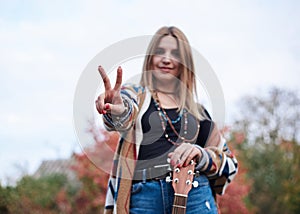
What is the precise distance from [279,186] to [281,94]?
9.70ft

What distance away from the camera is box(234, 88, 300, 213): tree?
37.8 feet

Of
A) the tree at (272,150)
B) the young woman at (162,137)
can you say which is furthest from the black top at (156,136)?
the tree at (272,150)

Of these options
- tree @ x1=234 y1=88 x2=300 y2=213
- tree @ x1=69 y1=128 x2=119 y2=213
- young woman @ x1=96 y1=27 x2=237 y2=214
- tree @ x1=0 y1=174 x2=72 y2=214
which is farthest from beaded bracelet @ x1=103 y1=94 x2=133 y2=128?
A: tree @ x1=234 y1=88 x2=300 y2=213

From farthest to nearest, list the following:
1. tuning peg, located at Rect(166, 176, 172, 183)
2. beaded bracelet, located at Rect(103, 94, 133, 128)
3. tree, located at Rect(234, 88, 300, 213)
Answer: tree, located at Rect(234, 88, 300, 213)
tuning peg, located at Rect(166, 176, 172, 183)
beaded bracelet, located at Rect(103, 94, 133, 128)

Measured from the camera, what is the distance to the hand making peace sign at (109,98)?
62.3 inches

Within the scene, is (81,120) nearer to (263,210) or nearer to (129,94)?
(129,94)

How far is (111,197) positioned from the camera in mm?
2008

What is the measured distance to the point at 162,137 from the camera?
1964mm

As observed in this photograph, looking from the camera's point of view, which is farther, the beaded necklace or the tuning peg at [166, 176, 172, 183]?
the beaded necklace

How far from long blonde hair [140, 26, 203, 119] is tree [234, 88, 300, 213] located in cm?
922

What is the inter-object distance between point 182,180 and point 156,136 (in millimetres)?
226

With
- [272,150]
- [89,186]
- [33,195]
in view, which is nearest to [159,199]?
[89,186]

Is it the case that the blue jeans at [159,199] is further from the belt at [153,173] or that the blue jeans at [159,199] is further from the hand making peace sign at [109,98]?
the hand making peace sign at [109,98]

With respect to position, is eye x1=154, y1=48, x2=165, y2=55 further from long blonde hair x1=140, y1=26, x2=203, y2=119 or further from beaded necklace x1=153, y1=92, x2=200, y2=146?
beaded necklace x1=153, y1=92, x2=200, y2=146
